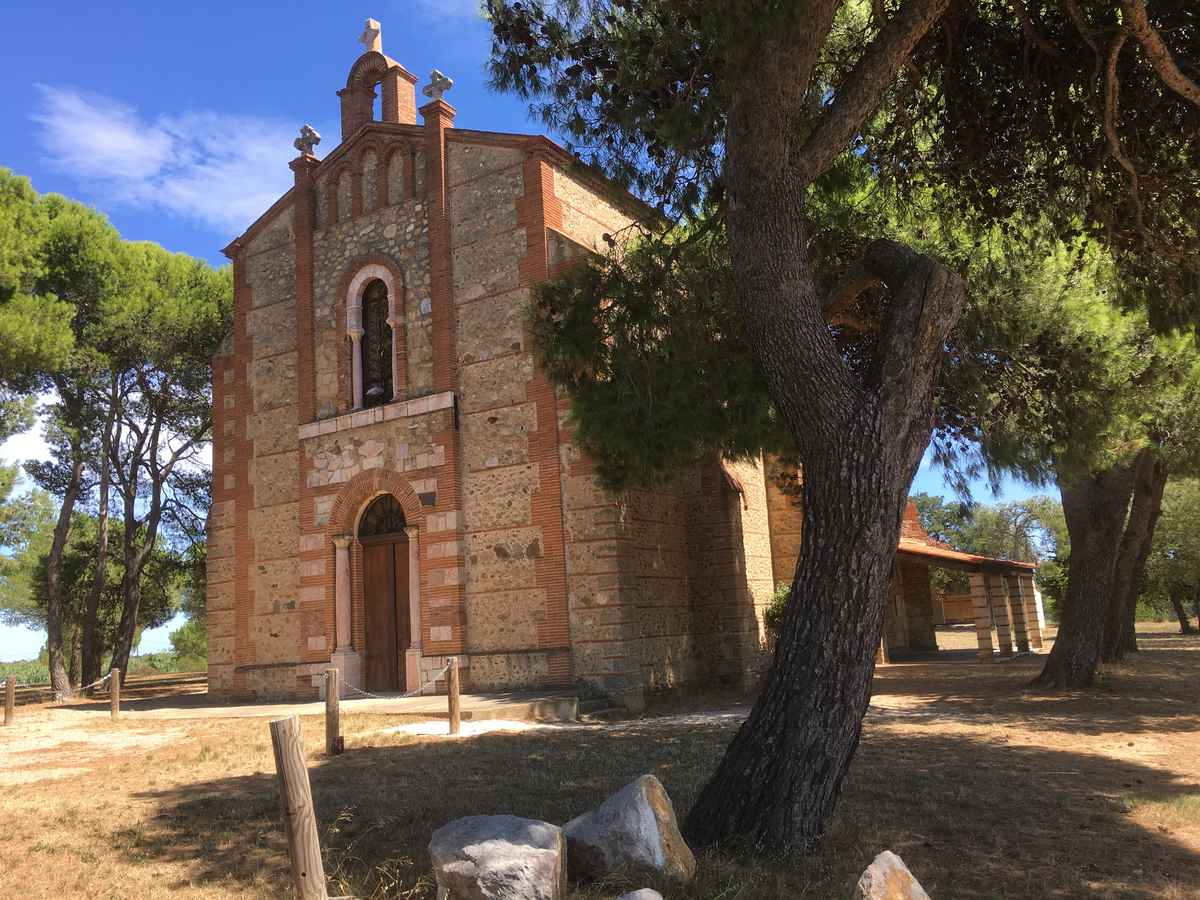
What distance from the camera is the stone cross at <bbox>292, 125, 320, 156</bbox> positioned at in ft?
53.5

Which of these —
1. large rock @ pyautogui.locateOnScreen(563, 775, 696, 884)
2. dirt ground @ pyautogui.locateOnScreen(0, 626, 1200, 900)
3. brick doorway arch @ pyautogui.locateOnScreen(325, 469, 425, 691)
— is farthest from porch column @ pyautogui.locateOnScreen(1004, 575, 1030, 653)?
large rock @ pyautogui.locateOnScreen(563, 775, 696, 884)

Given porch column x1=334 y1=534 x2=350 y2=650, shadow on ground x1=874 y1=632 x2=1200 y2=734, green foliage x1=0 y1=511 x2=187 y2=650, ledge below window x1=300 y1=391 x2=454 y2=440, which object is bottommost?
shadow on ground x1=874 y1=632 x2=1200 y2=734

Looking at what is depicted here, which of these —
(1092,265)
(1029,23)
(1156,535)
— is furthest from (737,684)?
(1156,535)

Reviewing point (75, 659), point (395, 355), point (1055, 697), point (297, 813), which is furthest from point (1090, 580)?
point (75, 659)

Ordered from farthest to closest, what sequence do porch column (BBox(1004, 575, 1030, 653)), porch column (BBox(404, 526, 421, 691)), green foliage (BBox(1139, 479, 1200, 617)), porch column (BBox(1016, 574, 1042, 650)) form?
1. green foliage (BBox(1139, 479, 1200, 617))
2. porch column (BBox(1016, 574, 1042, 650))
3. porch column (BBox(1004, 575, 1030, 653))
4. porch column (BBox(404, 526, 421, 691))

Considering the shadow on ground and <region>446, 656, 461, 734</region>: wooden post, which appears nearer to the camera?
<region>446, 656, 461, 734</region>: wooden post

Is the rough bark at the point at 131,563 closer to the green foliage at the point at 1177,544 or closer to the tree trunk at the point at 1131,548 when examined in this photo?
the tree trunk at the point at 1131,548

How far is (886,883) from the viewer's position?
3.56 meters

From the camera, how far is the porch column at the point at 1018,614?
73.3 feet

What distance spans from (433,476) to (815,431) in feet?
30.4

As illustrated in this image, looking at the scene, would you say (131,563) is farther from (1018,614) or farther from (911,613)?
(1018,614)

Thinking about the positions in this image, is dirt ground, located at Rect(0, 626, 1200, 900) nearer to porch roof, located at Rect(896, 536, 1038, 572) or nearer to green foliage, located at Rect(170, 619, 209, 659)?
porch roof, located at Rect(896, 536, 1038, 572)

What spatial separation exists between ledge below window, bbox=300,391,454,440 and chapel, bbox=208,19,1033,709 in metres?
0.03

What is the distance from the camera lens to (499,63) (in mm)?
7051
